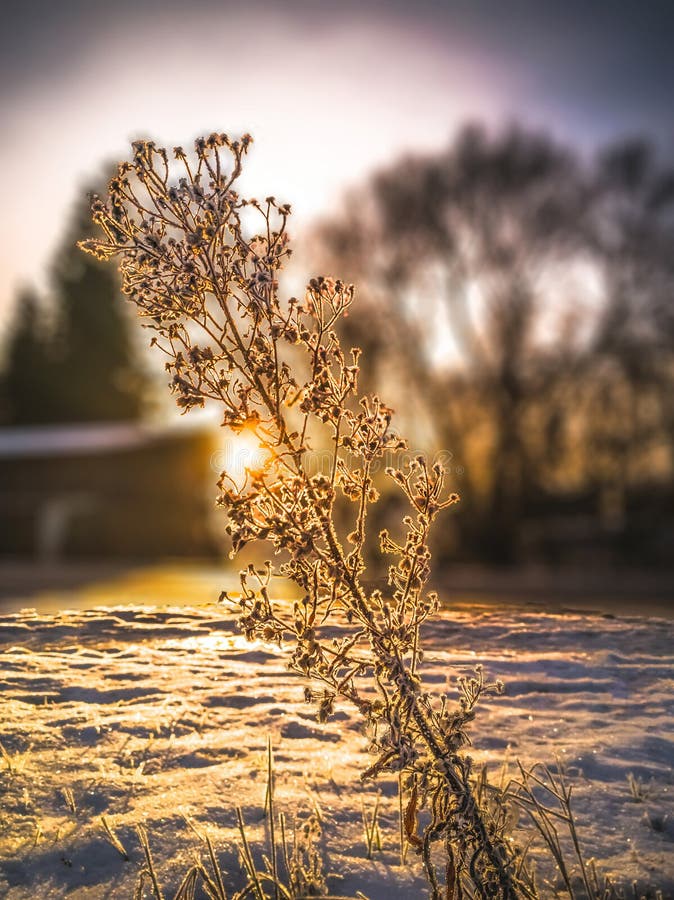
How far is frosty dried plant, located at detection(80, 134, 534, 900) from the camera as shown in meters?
2.54

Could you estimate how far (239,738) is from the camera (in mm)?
3584

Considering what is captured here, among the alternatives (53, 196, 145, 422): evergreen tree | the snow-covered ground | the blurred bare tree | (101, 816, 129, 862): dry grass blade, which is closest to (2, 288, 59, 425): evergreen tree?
(53, 196, 145, 422): evergreen tree

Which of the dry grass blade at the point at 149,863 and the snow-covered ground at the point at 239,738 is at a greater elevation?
the snow-covered ground at the point at 239,738

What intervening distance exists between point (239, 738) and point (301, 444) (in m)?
1.51

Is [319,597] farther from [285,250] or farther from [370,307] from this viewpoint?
[370,307]

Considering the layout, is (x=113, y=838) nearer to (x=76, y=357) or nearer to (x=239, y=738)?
(x=239, y=738)

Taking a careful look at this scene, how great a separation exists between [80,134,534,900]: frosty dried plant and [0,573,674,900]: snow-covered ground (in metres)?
0.44

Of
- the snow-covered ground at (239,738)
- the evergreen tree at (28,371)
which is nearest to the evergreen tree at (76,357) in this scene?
the evergreen tree at (28,371)

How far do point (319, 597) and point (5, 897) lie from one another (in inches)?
47.6

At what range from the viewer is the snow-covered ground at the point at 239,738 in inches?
111

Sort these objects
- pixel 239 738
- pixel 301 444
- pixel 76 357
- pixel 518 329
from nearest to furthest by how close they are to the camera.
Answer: pixel 301 444, pixel 239 738, pixel 518 329, pixel 76 357

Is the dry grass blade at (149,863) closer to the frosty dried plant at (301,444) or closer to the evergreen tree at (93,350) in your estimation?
the frosty dried plant at (301,444)

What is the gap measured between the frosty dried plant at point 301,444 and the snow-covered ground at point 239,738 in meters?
0.44

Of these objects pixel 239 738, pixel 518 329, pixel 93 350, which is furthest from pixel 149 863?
pixel 93 350
